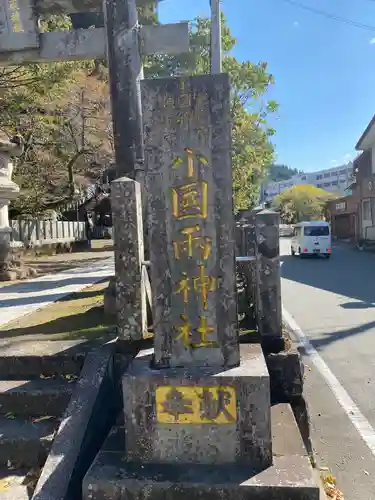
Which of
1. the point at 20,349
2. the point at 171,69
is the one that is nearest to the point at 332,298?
the point at 20,349

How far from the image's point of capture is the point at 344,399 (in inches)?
205

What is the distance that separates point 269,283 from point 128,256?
4.51ft

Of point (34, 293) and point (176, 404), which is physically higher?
point (34, 293)

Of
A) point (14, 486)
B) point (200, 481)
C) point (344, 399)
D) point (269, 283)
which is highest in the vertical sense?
point (269, 283)

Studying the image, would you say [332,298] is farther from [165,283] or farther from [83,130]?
[83,130]

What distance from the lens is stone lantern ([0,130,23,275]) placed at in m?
10.7

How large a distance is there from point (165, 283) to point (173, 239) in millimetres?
324

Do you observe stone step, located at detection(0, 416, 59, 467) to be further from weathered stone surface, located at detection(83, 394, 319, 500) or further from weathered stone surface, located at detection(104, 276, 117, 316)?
weathered stone surface, located at detection(104, 276, 117, 316)

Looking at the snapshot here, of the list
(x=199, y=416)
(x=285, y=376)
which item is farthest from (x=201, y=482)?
(x=285, y=376)

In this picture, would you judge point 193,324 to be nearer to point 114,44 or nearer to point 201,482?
point 201,482

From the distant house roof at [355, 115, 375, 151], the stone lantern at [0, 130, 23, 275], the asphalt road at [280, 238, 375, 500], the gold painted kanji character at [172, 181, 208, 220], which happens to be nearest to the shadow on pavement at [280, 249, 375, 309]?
the asphalt road at [280, 238, 375, 500]

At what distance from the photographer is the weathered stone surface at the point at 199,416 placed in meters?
2.90

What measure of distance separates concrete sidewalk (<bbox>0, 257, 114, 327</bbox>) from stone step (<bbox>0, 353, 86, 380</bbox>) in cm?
169

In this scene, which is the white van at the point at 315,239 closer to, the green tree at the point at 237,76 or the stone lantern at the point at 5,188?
the green tree at the point at 237,76
